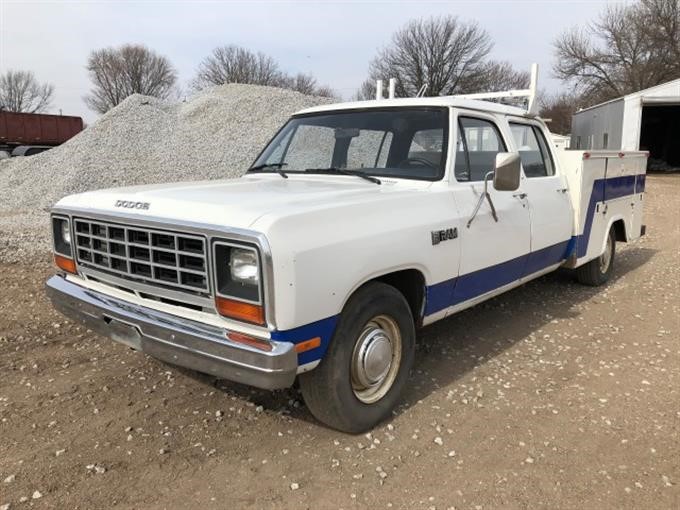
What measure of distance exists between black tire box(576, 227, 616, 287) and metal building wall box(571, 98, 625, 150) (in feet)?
71.2

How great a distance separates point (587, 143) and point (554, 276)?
1161 inches

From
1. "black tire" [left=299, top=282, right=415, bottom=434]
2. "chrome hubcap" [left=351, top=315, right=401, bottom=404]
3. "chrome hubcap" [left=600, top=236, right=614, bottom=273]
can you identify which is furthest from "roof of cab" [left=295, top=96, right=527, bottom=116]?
"chrome hubcap" [left=600, top=236, right=614, bottom=273]

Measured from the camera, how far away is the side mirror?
3.66m

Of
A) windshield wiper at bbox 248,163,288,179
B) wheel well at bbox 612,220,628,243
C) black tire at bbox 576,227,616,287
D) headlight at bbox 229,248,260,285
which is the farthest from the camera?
wheel well at bbox 612,220,628,243

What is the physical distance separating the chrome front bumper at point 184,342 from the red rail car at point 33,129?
28332mm

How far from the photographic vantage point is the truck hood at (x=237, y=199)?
281 cm

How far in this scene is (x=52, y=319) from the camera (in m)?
5.10

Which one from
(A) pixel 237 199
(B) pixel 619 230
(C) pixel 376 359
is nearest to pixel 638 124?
(B) pixel 619 230

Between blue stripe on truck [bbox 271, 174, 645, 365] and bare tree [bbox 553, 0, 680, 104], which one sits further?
bare tree [bbox 553, 0, 680, 104]

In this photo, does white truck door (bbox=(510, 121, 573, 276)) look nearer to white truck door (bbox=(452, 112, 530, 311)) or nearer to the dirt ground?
white truck door (bbox=(452, 112, 530, 311))

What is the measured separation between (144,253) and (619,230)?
593 centimetres

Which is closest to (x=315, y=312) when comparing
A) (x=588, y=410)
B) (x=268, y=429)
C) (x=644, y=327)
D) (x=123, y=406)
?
(x=268, y=429)

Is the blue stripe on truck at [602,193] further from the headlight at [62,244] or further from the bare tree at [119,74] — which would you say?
the bare tree at [119,74]

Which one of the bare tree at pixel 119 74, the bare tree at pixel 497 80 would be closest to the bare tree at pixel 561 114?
the bare tree at pixel 497 80
